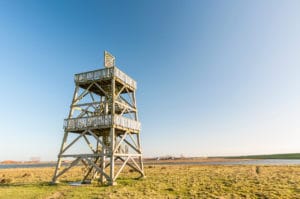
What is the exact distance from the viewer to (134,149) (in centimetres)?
1955

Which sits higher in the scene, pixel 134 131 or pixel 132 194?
pixel 134 131

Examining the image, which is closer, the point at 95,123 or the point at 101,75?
the point at 95,123

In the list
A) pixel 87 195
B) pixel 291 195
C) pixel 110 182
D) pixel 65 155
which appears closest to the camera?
pixel 291 195

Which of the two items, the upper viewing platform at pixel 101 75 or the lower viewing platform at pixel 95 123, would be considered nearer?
the lower viewing platform at pixel 95 123

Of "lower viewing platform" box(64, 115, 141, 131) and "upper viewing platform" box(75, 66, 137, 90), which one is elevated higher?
"upper viewing platform" box(75, 66, 137, 90)

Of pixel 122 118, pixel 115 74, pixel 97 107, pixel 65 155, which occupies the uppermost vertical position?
pixel 115 74

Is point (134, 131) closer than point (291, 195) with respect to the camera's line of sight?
No

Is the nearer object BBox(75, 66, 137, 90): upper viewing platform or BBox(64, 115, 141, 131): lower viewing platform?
BBox(64, 115, 141, 131): lower viewing platform

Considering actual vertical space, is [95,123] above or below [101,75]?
below

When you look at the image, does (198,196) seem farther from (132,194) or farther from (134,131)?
(134,131)

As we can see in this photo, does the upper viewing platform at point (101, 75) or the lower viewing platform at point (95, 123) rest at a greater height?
the upper viewing platform at point (101, 75)

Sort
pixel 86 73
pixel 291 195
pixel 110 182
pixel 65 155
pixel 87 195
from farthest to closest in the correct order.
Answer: pixel 86 73, pixel 65 155, pixel 110 182, pixel 87 195, pixel 291 195

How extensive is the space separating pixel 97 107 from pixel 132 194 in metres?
10.5

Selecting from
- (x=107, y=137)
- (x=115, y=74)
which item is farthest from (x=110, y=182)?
(x=115, y=74)
